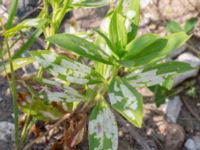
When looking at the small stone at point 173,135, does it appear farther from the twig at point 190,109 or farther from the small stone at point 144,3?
the small stone at point 144,3

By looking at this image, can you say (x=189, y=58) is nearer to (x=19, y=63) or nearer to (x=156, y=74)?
(x=156, y=74)

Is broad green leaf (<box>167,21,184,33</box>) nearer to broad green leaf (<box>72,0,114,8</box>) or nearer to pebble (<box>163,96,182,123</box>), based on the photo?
pebble (<box>163,96,182,123</box>)

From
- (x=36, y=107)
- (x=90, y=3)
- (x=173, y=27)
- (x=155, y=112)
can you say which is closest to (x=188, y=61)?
(x=173, y=27)

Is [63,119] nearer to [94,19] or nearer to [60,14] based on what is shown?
[60,14]

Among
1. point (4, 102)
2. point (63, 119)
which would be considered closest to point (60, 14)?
point (63, 119)

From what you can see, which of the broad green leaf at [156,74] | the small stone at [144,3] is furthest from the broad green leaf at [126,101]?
the small stone at [144,3]

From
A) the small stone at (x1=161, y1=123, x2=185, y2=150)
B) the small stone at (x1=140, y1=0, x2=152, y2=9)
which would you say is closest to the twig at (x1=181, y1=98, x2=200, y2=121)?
the small stone at (x1=161, y1=123, x2=185, y2=150)
